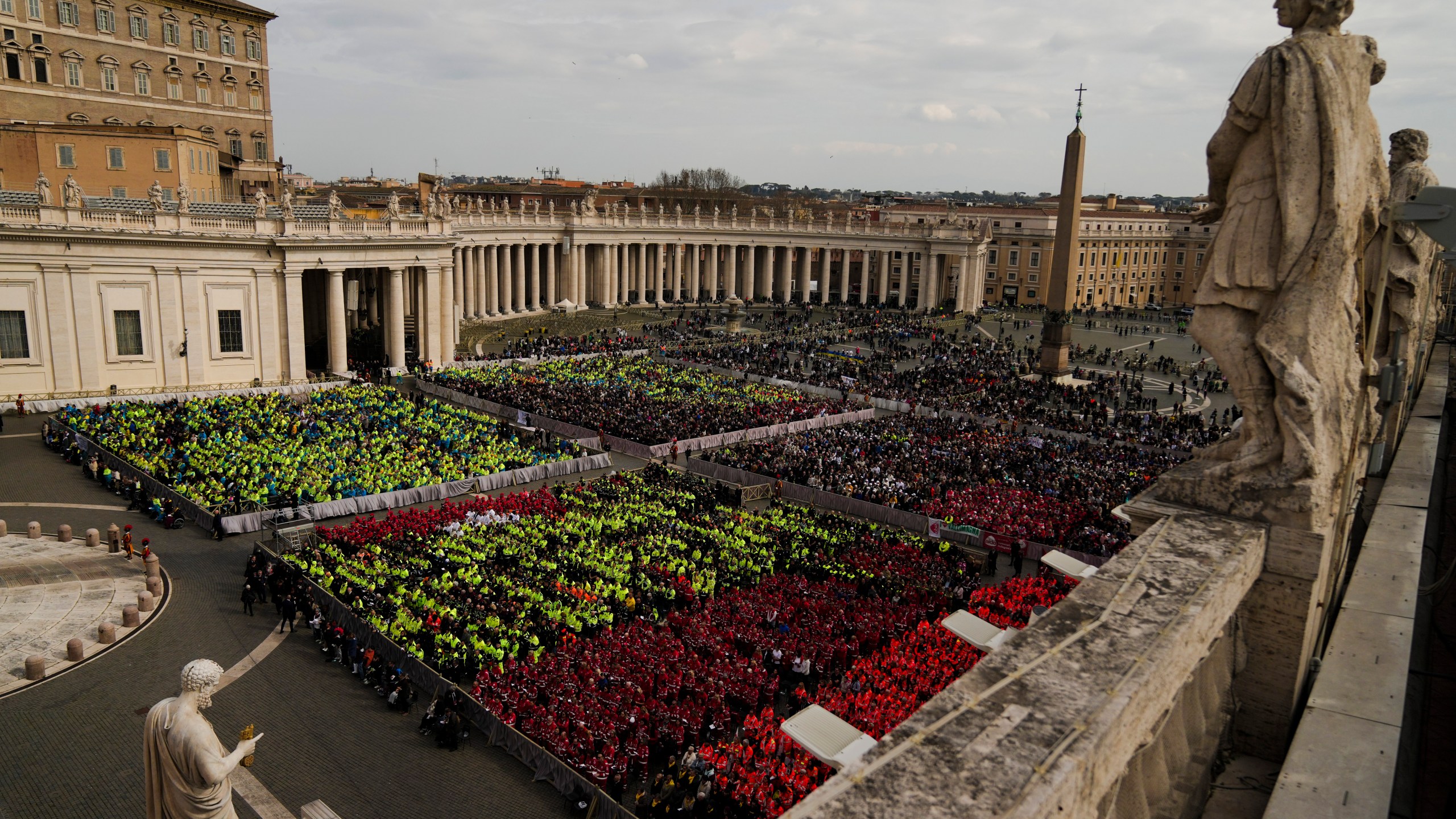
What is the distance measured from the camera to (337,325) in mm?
48906

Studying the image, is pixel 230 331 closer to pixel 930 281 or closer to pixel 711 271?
pixel 711 271

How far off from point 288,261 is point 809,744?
4360 centimetres

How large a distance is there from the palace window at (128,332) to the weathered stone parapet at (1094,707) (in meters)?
45.7

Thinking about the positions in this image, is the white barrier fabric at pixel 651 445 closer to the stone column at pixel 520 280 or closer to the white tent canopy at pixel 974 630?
the white tent canopy at pixel 974 630

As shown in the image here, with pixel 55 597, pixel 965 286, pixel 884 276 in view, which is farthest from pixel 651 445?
pixel 884 276

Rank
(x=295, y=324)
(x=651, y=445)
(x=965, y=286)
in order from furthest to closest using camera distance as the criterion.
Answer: (x=965, y=286) → (x=295, y=324) → (x=651, y=445)

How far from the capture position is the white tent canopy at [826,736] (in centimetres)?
1003

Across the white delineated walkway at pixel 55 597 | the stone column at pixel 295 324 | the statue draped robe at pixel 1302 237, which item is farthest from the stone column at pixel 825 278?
the statue draped robe at pixel 1302 237

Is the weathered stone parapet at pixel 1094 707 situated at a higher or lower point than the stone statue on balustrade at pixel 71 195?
lower

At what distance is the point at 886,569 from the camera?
23.6 metres

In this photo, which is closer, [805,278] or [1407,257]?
[1407,257]

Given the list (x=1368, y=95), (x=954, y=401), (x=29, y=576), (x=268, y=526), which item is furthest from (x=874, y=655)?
(x=954, y=401)

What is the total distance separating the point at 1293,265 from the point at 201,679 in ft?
29.7

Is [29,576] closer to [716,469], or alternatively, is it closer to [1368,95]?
[716,469]
